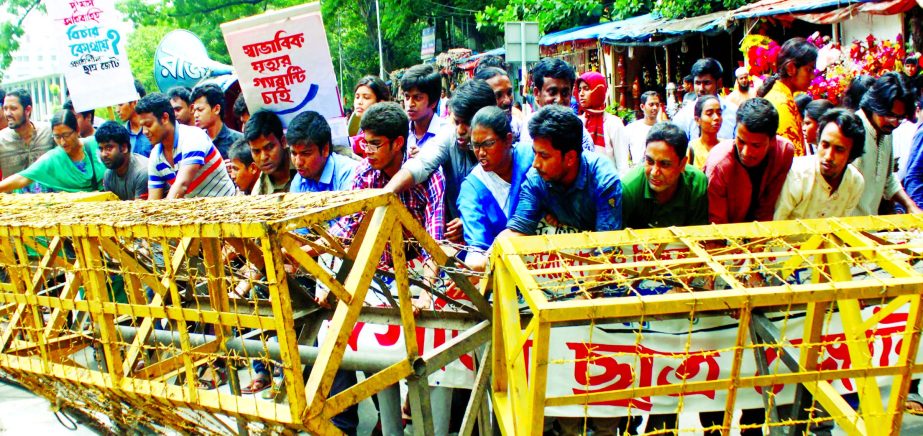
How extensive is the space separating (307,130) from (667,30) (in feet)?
33.3

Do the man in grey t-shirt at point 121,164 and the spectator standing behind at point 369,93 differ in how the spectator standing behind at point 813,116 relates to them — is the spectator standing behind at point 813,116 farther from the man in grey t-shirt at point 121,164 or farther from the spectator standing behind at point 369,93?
the man in grey t-shirt at point 121,164

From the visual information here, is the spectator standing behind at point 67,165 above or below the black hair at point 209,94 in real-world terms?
below

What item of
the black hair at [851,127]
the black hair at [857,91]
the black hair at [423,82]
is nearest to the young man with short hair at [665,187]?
the black hair at [851,127]

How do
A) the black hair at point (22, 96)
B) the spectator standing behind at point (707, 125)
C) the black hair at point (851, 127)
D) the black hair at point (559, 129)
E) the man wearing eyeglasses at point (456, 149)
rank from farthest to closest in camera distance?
the black hair at point (22, 96)
the spectator standing behind at point (707, 125)
the man wearing eyeglasses at point (456, 149)
the black hair at point (851, 127)
the black hair at point (559, 129)

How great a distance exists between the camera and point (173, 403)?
2.66 m

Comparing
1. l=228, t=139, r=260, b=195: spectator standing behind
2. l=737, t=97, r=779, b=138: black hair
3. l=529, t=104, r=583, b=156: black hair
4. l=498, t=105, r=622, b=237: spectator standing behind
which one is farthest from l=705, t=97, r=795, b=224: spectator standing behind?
l=228, t=139, r=260, b=195: spectator standing behind

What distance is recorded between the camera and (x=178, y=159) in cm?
530

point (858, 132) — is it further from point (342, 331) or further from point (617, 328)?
point (342, 331)

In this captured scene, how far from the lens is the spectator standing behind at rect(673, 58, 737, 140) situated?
5.33 meters

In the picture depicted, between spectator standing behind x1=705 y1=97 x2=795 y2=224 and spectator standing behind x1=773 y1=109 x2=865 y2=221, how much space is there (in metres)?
0.07

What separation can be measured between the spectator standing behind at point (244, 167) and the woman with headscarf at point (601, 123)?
2330mm

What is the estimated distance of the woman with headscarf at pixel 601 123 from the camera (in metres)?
5.29

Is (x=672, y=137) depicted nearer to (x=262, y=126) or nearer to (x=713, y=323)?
(x=713, y=323)

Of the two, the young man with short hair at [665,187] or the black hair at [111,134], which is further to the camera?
the black hair at [111,134]
